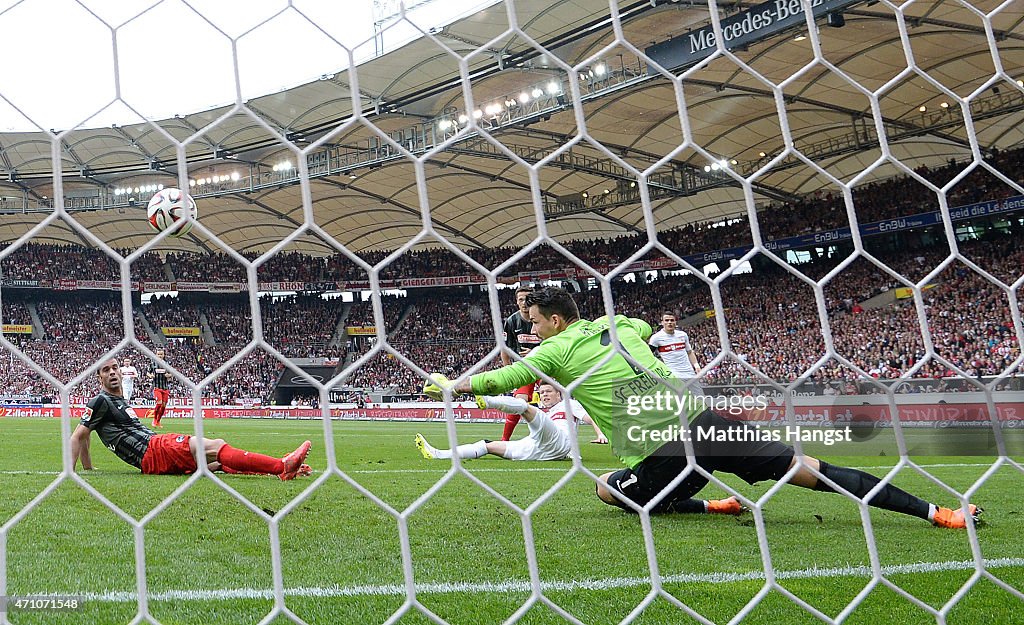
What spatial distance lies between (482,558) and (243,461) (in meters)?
2.10

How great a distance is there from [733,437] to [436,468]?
129 inches

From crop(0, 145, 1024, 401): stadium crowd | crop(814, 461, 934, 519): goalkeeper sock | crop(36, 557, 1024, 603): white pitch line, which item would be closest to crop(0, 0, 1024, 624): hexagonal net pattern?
crop(36, 557, 1024, 603): white pitch line

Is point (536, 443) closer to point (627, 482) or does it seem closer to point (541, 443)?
point (541, 443)

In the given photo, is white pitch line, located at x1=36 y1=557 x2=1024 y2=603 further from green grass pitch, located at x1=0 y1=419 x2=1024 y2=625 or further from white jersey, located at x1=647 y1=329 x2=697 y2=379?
white jersey, located at x1=647 y1=329 x2=697 y2=379

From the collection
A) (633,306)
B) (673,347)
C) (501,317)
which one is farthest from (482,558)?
(633,306)

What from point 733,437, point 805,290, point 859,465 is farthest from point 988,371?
point 733,437

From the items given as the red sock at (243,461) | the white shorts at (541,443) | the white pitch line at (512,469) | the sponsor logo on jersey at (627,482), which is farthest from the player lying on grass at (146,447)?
the sponsor logo on jersey at (627,482)

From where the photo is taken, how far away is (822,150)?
14.0 meters

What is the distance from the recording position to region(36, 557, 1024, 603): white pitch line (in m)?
1.77

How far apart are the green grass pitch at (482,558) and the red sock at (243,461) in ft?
0.38

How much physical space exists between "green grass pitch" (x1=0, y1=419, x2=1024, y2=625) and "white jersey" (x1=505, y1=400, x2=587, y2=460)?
1363 mm

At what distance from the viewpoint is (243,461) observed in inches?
150

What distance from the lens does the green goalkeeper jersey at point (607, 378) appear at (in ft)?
6.59

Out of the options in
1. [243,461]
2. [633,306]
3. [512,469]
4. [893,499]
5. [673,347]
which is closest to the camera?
[893,499]
